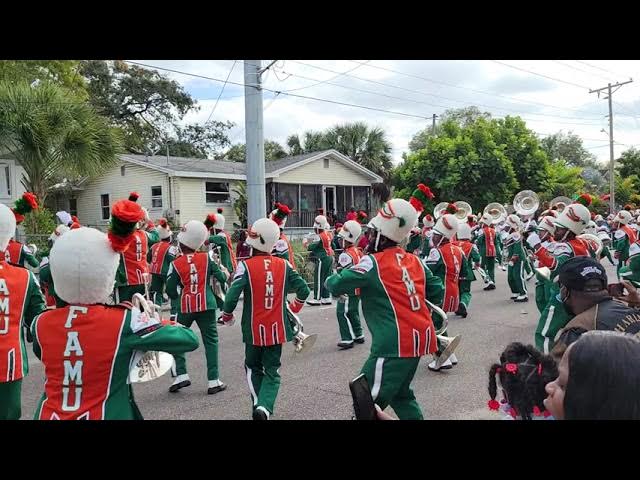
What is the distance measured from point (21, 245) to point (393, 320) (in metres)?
6.39

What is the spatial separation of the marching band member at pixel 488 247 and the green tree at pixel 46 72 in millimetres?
13842

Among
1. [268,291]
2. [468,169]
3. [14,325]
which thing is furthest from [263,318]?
[468,169]

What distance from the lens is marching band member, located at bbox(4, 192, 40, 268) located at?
7.10 metres

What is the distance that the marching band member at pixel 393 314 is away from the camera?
4105 mm

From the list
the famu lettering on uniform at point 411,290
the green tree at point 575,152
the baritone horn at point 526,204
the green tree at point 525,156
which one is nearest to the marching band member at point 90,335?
the famu lettering on uniform at point 411,290

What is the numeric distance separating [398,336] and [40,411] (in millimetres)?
2351

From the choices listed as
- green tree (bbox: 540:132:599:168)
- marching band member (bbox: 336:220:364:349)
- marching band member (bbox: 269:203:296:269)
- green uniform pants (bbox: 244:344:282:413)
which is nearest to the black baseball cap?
green uniform pants (bbox: 244:344:282:413)

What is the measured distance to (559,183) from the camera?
86.5 ft

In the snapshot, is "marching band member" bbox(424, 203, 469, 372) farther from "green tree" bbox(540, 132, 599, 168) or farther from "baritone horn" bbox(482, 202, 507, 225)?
"green tree" bbox(540, 132, 599, 168)

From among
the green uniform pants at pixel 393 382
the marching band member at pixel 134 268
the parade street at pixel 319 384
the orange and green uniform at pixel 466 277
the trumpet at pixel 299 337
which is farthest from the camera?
the orange and green uniform at pixel 466 277

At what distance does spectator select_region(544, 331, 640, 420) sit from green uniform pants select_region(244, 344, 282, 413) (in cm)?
363

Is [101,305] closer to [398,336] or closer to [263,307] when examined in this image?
[398,336]

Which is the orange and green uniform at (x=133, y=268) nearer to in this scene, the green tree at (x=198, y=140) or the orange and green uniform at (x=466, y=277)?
the orange and green uniform at (x=466, y=277)

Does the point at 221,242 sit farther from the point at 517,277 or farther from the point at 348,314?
the point at 517,277
